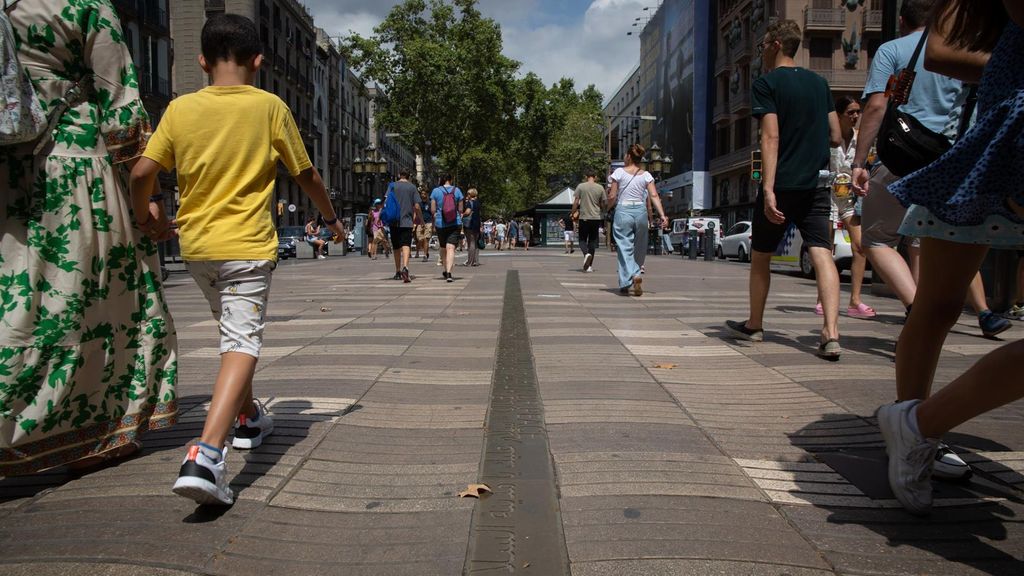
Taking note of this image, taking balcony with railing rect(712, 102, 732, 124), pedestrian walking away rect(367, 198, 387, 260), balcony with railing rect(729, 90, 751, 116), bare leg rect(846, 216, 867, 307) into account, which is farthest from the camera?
balcony with railing rect(712, 102, 732, 124)

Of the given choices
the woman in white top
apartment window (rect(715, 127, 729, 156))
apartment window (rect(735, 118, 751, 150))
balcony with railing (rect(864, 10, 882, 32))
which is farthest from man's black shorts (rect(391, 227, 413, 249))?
apartment window (rect(715, 127, 729, 156))

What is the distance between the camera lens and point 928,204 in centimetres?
215

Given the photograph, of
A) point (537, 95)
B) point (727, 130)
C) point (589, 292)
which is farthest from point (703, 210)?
point (589, 292)

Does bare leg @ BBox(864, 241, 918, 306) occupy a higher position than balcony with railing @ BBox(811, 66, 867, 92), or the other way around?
balcony with railing @ BBox(811, 66, 867, 92)

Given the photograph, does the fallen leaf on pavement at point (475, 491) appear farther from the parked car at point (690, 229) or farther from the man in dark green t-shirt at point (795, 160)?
the parked car at point (690, 229)

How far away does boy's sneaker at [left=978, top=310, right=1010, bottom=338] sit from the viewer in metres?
5.48

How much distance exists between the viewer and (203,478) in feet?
7.81

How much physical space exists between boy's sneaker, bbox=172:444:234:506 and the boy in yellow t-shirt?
8.4 inches

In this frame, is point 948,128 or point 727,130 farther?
point 727,130

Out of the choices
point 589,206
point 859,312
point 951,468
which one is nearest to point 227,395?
point 951,468

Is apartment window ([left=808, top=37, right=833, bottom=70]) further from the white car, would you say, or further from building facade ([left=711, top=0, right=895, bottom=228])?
the white car

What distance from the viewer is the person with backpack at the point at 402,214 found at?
488 inches

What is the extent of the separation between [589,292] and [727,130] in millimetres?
45200

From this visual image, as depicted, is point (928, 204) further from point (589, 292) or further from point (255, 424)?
point (589, 292)
